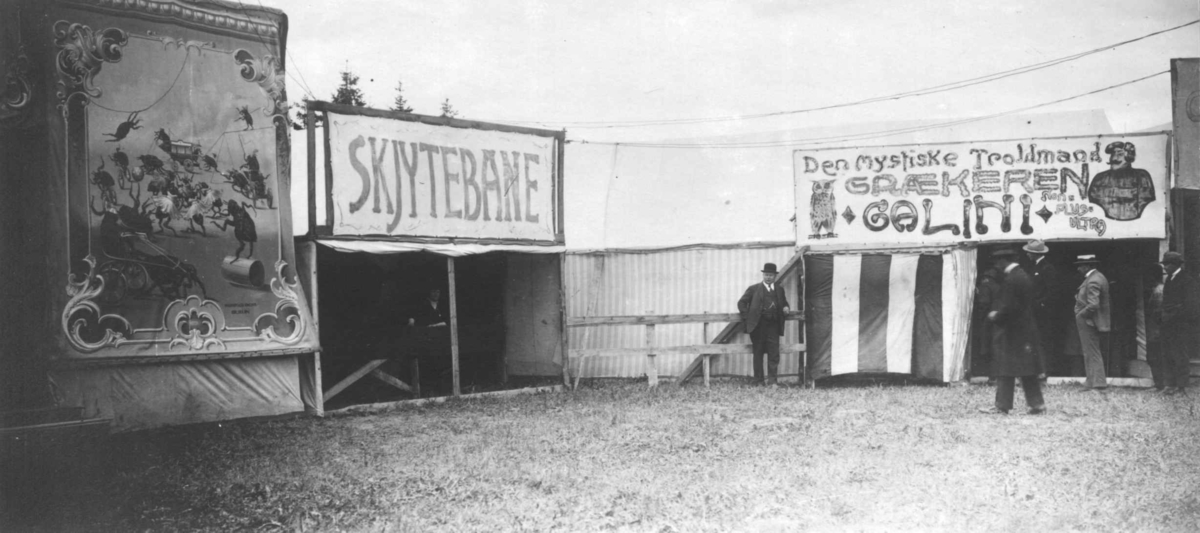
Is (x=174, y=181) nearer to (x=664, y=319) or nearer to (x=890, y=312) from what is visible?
(x=664, y=319)

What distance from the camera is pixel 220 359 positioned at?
9.16 m

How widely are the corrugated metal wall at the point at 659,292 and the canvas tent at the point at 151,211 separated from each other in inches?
211

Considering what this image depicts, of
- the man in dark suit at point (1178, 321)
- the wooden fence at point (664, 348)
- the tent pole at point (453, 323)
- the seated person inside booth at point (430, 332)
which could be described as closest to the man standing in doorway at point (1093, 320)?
the man in dark suit at point (1178, 321)

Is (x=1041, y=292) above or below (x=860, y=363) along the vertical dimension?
above

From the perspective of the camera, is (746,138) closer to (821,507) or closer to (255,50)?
(255,50)

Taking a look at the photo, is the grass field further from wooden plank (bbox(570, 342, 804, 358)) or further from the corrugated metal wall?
the corrugated metal wall

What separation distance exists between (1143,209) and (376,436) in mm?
10598

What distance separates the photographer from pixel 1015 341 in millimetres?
8672

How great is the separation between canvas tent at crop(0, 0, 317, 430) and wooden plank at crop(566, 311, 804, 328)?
4.16 meters

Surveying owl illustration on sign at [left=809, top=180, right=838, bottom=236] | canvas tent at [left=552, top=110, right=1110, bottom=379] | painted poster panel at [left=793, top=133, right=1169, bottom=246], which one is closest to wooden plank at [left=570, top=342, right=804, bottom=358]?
canvas tent at [left=552, top=110, right=1110, bottom=379]

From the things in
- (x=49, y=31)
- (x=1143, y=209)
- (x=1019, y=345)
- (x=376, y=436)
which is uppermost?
(x=49, y=31)

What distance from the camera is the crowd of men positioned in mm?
8758

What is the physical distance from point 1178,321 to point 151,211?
38.8 ft

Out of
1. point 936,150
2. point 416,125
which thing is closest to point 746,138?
point 936,150
